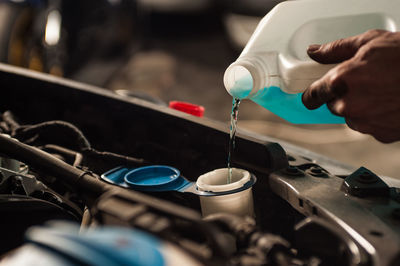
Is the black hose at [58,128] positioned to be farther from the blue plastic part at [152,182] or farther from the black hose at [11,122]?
the blue plastic part at [152,182]

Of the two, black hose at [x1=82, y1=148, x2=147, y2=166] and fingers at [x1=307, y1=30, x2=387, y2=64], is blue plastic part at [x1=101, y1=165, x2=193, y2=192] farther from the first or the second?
fingers at [x1=307, y1=30, x2=387, y2=64]

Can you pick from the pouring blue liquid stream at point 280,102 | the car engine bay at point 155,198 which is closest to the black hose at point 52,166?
the car engine bay at point 155,198

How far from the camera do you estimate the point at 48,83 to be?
1030mm

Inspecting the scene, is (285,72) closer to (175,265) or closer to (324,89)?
(324,89)

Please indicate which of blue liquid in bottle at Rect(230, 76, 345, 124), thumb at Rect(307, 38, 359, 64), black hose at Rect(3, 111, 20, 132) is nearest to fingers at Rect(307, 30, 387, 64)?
thumb at Rect(307, 38, 359, 64)

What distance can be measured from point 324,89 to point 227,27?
3582 mm

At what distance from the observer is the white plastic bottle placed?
0.83 metres

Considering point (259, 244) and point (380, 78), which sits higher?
point (380, 78)

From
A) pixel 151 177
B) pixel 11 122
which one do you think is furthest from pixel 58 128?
pixel 151 177

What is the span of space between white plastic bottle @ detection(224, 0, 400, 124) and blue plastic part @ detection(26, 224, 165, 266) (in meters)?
0.48

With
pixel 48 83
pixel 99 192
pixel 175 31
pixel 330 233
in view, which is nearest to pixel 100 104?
pixel 48 83

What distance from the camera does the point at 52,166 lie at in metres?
0.69

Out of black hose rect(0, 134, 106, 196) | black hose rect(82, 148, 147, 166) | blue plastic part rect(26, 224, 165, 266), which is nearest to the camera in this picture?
blue plastic part rect(26, 224, 165, 266)

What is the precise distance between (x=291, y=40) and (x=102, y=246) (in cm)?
62
